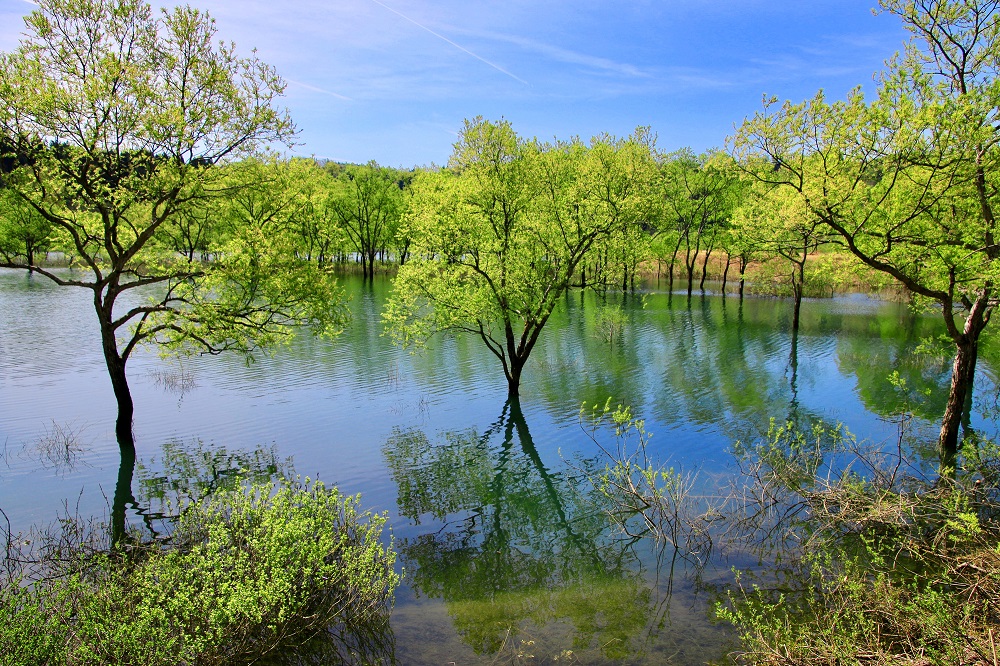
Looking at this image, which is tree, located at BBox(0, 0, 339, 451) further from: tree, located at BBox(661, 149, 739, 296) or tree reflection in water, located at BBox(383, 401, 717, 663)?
tree, located at BBox(661, 149, 739, 296)

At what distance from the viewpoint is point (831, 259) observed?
18.7m

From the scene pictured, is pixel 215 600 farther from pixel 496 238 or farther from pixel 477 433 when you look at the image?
pixel 496 238

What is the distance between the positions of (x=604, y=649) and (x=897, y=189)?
14739mm

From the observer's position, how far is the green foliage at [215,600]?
24.6ft

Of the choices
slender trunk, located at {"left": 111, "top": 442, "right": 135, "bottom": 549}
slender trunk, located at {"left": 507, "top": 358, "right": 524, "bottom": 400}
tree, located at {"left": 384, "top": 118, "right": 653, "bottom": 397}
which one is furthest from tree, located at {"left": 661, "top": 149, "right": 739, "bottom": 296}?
slender trunk, located at {"left": 111, "top": 442, "right": 135, "bottom": 549}

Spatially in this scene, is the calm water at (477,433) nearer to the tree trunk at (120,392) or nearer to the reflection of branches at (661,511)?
the reflection of branches at (661,511)

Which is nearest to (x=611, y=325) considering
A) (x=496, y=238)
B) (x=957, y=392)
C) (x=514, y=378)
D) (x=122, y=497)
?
(x=514, y=378)

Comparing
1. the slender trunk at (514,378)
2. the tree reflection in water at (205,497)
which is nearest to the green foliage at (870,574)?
the tree reflection in water at (205,497)

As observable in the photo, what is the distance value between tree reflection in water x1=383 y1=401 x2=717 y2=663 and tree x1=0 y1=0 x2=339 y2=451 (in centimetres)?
633

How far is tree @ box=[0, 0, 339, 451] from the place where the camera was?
1472 centimetres

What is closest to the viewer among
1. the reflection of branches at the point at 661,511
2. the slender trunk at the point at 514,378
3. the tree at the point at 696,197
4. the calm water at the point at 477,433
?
the calm water at the point at 477,433

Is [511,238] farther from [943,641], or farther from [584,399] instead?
[943,641]

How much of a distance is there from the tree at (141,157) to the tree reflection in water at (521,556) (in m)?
6.33

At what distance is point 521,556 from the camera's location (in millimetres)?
12711
